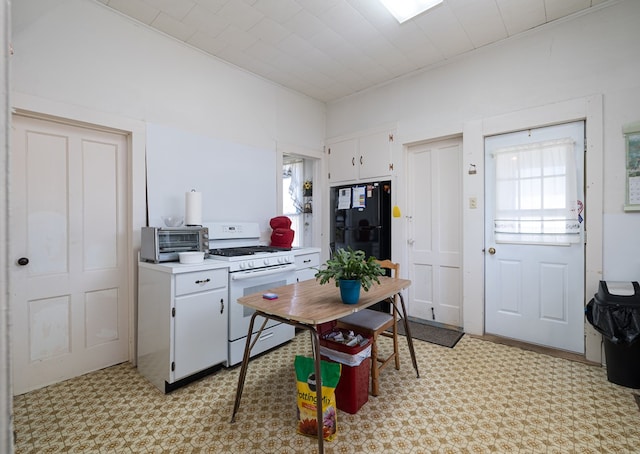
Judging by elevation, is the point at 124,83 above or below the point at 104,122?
above

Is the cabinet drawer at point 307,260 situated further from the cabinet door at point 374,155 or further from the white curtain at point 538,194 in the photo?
the white curtain at point 538,194

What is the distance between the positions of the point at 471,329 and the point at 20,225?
4067 mm

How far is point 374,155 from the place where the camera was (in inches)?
155

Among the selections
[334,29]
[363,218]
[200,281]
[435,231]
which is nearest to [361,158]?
[363,218]

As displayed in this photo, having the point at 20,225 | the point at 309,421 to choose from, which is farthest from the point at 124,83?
the point at 309,421

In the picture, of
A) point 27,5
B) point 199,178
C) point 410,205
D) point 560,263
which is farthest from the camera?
point 410,205

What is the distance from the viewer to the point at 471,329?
10.5 feet

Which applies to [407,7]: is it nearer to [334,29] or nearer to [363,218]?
[334,29]

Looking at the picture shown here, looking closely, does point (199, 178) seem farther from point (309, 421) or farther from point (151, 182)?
point (309, 421)

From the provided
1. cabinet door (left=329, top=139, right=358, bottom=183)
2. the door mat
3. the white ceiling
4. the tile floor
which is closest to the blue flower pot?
the tile floor

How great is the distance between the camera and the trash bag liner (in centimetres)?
215

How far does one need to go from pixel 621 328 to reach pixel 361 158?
298cm

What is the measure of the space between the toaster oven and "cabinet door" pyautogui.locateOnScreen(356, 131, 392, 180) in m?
2.25

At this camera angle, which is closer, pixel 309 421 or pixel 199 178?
pixel 309 421
